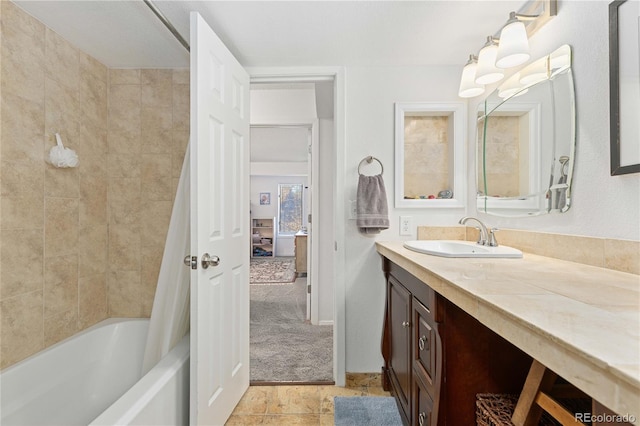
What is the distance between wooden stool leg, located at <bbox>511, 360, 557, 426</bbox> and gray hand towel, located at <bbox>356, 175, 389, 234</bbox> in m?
1.22

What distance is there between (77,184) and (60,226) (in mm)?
269

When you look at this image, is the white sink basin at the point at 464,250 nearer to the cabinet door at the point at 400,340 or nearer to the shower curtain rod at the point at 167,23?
the cabinet door at the point at 400,340

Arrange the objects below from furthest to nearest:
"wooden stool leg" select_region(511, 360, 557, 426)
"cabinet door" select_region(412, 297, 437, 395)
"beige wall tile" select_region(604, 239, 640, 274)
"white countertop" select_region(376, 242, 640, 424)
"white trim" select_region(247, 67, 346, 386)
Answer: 1. "white trim" select_region(247, 67, 346, 386)
2. "cabinet door" select_region(412, 297, 437, 395)
3. "beige wall tile" select_region(604, 239, 640, 274)
4. "wooden stool leg" select_region(511, 360, 557, 426)
5. "white countertop" select_region(376, 242, 640, 424)

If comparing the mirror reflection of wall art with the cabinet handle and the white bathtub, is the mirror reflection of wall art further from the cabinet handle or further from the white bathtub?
the white bathtub

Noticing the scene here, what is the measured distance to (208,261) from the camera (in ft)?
4.67

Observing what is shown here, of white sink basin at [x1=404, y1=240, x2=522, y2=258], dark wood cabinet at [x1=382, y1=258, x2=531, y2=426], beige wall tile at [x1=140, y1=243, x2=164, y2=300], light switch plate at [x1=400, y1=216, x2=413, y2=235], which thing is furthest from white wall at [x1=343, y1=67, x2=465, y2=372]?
beige wall tile at [x1=140, y1=243, x2=164, y2=300]

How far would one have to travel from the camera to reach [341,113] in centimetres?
205

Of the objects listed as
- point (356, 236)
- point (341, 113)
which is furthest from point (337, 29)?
point (356, 236)

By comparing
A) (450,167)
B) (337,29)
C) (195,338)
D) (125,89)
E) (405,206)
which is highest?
(337,29)

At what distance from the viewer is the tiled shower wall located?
1468 millimetres

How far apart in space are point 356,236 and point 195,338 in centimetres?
112

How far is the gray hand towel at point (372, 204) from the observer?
1935 millimetres

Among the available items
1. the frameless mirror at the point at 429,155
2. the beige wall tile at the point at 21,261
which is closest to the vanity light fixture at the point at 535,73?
the frameless mirror at the point at 429,155

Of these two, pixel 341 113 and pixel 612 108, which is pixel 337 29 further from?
pixel 612 108
